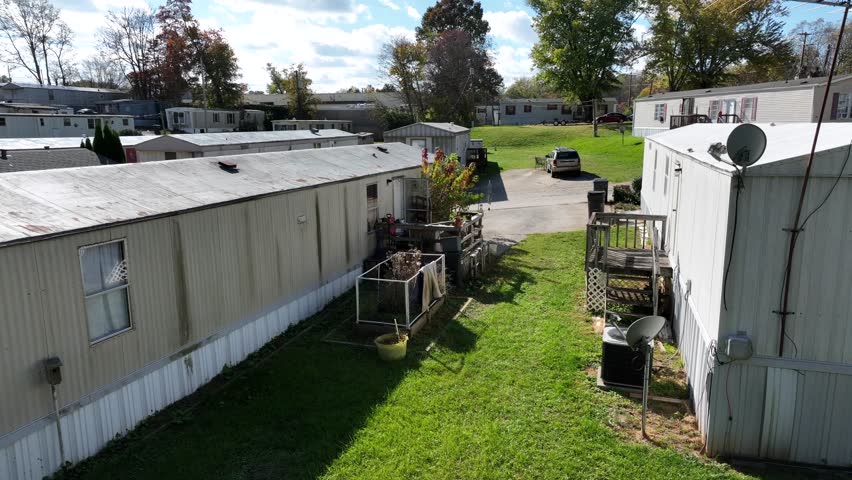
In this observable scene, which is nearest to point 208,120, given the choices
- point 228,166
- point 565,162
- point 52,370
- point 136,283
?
point 565,162

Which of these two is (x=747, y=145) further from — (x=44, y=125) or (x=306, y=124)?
(x=306, y=124)

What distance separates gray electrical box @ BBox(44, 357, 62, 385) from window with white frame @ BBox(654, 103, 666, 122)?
133ft

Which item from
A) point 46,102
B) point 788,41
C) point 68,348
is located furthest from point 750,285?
point 46,102

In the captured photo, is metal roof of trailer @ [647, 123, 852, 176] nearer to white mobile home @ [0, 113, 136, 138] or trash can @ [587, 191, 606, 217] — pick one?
trash can @ [587, 191, 606, 217]

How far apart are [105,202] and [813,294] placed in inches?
336

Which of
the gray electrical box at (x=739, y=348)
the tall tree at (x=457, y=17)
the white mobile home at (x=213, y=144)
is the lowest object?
the gray electrical box at (x=739, y=348)

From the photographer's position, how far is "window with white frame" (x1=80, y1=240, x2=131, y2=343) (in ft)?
22.6

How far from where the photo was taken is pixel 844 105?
25719 mm

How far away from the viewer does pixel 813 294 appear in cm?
614

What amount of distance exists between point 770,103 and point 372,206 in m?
22.7

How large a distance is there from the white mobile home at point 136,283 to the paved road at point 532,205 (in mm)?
8751

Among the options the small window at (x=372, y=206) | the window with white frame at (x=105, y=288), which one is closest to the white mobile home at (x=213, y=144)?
the small window at (x=372, y=206)

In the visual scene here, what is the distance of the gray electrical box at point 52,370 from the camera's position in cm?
625

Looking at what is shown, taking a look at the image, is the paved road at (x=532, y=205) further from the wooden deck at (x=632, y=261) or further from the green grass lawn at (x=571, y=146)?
the wooden deck at (x=632, y=261)
